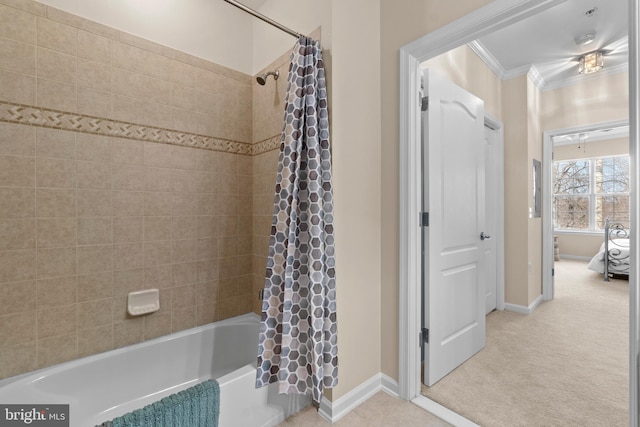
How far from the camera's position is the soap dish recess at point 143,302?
179 cm

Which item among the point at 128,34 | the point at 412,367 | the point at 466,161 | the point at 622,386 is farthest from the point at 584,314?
the point at 128,34

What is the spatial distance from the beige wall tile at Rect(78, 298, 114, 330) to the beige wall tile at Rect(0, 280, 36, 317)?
210 millimetres

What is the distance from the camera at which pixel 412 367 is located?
1774 mm

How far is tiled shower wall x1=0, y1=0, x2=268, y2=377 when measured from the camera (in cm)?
147

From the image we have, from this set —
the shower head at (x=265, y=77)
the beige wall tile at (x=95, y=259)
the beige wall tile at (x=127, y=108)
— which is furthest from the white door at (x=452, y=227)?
the beige wall tile at (x=95, y=259)

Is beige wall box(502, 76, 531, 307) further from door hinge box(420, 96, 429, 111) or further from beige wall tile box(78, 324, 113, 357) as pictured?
beige wall tile box(78, 324, 113, 357)

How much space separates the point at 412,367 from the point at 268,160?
1.68 meters

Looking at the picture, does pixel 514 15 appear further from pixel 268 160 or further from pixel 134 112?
pixel 134 112

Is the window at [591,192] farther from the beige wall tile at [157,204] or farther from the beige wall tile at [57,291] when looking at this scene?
the beige wall tile at [57,291]

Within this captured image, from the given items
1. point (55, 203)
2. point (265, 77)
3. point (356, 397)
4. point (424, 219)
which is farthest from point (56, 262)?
point (424, 219)

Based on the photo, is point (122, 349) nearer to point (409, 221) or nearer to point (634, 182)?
point (409, 221)

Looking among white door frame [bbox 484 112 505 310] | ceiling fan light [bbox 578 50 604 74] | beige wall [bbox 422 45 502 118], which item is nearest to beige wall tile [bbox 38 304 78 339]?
beige wall [bbox 422 45 502 118]

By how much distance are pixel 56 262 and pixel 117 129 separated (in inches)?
31.9

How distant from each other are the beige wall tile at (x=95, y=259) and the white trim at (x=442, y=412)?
2.00 metres
